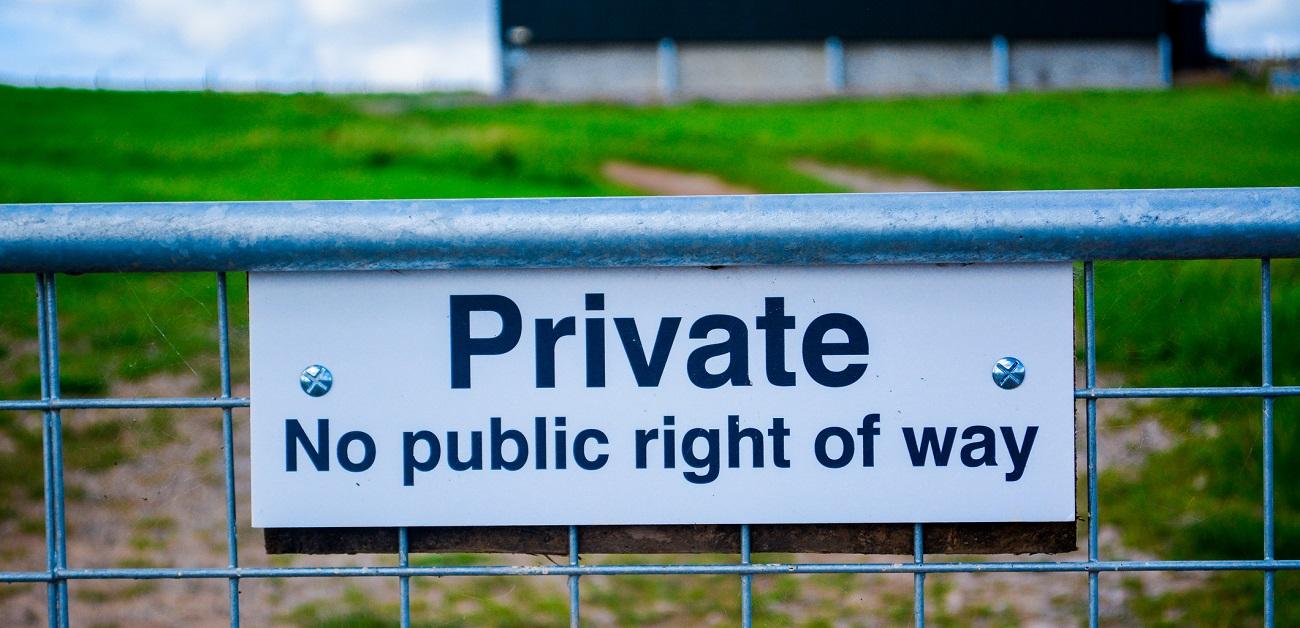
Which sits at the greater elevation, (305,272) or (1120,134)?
(1120,134)

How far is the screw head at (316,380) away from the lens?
1.57 meters

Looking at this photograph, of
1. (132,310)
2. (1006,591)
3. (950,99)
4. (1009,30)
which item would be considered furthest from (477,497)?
(1009,30)

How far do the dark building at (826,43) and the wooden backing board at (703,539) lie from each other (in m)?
40.4

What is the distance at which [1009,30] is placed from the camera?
41.8 meters

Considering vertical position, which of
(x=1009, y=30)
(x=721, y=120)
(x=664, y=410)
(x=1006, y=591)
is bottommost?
(x=1006, y=591)

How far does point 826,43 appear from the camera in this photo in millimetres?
41406

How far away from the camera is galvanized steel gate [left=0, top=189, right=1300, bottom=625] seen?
1487mm

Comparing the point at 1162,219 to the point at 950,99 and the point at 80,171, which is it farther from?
the point at 950,99

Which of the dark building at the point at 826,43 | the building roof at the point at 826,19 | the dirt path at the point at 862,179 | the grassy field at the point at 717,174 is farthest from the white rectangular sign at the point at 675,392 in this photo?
the building roof at the point at 826,19

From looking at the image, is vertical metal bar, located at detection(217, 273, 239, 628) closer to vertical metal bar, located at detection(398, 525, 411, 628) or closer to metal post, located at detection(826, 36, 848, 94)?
vertical metal bar, located at detection(398, 525, 411, 628)

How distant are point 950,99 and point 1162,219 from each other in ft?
97.4

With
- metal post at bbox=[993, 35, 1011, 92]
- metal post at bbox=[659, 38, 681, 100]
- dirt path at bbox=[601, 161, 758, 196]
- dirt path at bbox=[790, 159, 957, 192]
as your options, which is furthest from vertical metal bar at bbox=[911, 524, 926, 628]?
metal post at bbox=[993, 35, 1011, 92]

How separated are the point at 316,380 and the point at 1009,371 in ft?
3.25

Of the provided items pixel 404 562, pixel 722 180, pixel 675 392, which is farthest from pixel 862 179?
pixel 404 562
